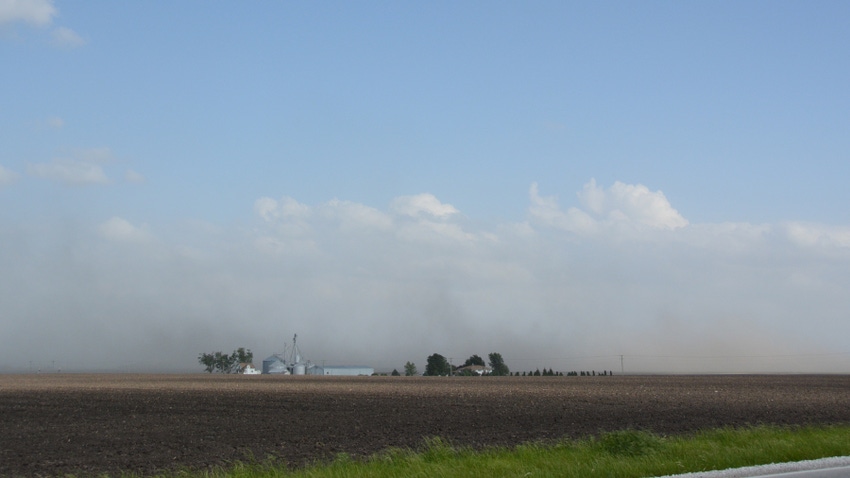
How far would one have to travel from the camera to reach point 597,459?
15.5 metres

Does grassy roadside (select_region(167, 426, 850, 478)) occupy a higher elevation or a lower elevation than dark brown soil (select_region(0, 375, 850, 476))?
higher

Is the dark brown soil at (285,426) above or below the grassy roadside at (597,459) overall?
below

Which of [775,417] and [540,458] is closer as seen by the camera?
[540,458]

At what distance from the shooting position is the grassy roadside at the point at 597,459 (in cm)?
1427

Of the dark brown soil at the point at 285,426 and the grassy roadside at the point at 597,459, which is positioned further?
the dark brown soil at the point at 285,426

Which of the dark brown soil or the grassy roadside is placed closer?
the grassy roadside

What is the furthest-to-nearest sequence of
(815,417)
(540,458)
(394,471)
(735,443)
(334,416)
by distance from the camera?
(334,416)
(815,417)
(735,443)
(540,458)
(394,471)

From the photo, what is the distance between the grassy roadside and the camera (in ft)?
46.8

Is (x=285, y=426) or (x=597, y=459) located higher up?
(x=597, y=459)

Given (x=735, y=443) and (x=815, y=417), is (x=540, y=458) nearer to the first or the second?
(x=735, y=443)

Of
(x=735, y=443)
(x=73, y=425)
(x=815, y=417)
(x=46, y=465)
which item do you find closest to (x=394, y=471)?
Answer: (x=735, y=443)

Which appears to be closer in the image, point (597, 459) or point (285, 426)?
point (597, 459)

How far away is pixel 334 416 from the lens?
37.6 metres

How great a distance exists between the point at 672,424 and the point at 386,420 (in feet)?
38.1
